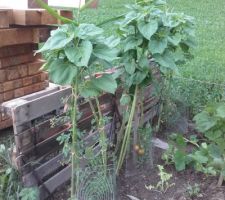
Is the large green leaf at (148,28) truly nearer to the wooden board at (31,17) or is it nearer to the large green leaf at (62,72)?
the large green leaf at (62,72)

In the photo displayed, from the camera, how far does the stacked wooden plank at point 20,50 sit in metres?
3.29

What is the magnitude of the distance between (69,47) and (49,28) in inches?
60.8

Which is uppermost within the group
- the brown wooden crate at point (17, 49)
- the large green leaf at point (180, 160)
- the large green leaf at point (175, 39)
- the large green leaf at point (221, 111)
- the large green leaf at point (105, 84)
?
the large green leaf at point (175, 39)

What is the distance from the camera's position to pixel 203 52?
689cm

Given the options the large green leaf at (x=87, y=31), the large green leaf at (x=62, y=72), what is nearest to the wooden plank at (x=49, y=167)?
the large green leaf at (x=62, y=72)

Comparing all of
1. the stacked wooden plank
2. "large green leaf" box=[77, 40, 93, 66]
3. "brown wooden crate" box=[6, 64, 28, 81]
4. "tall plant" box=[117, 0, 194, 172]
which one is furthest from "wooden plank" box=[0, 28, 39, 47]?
"large green leaf" box=[77, 40, 93, 66]

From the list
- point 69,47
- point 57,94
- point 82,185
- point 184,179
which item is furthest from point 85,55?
point 184,179

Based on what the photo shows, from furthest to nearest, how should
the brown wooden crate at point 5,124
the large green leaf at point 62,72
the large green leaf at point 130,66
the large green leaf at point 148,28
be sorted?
1. the brown wooden crate at point 5,124
2. the large green leaf at point 130,66
3. the large green leaf at point 148,28
4. the large green leaf at point 62,72

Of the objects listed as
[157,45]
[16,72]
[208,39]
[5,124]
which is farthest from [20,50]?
[208,39]

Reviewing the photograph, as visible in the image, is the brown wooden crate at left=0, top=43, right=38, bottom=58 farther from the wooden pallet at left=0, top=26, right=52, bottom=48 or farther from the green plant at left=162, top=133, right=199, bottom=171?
the green plant at left=162, top=133, right=199, bottom=171

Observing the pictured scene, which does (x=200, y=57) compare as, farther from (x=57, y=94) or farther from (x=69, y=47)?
(x=69, y=47)

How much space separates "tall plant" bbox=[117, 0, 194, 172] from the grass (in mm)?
350

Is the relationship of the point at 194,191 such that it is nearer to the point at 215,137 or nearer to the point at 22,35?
the point at 215,137

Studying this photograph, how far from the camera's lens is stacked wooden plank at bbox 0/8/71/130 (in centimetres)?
329
